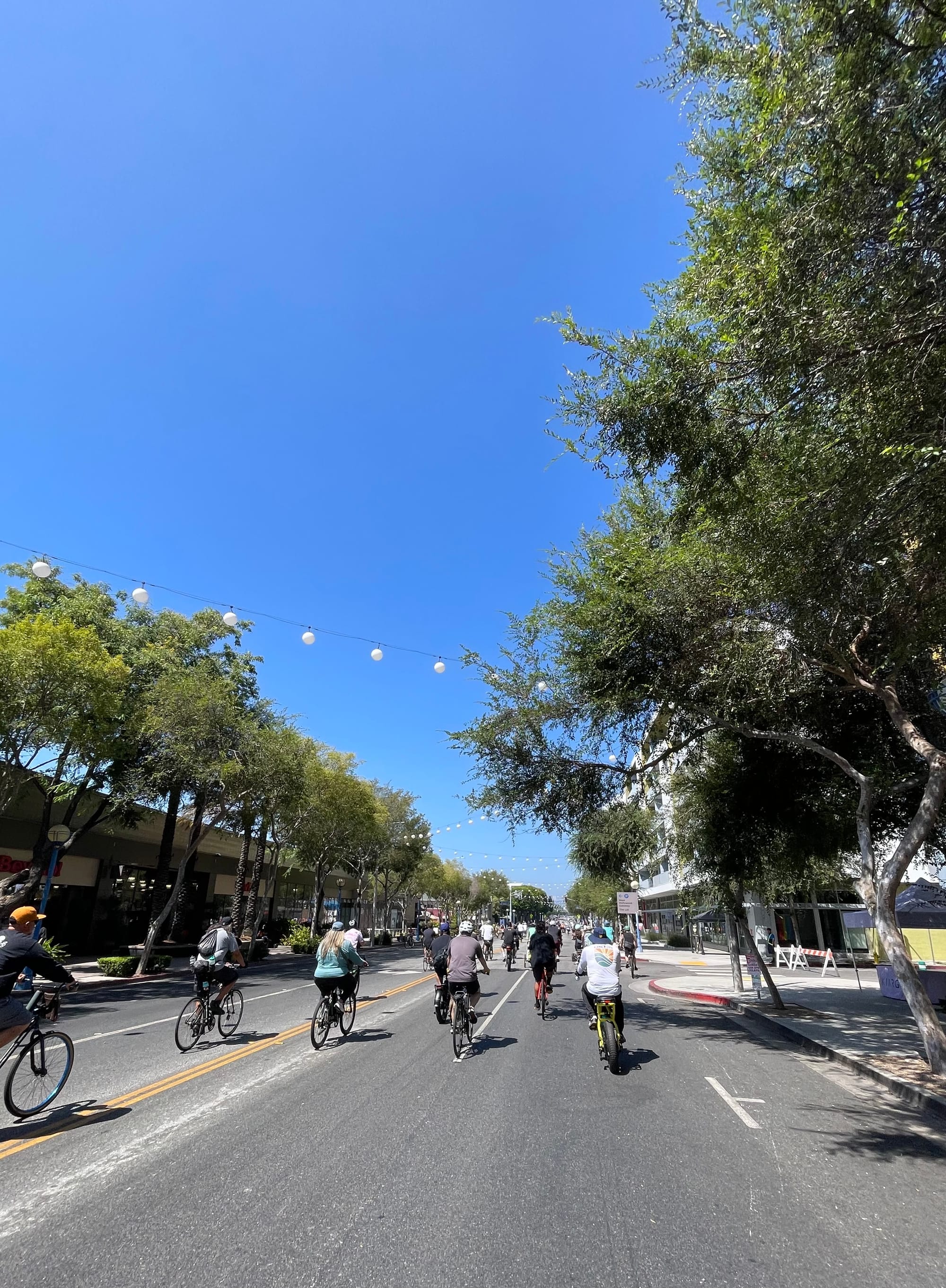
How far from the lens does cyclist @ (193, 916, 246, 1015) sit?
984 cm

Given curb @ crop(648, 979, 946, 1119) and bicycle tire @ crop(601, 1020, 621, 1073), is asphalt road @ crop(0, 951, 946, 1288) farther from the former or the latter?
curb @ crop(648, 979, 946, 1119)

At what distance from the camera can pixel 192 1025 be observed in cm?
972

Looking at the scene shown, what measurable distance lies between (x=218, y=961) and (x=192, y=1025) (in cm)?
89

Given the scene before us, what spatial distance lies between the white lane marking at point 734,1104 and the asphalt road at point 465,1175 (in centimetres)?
4

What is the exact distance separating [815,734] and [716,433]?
27.4 feet

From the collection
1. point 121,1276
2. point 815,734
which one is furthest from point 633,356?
point 815,734

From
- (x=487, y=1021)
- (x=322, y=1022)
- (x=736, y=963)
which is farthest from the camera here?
(x=736, y=963)

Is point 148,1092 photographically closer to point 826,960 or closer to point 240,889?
point 826,960

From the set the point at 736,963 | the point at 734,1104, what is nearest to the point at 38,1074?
the point at 734,1104

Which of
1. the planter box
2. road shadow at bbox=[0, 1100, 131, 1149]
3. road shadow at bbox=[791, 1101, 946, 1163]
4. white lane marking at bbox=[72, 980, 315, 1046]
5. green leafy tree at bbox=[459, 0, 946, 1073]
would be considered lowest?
road shadow at bbox=[791, 1101, 946, 1163]

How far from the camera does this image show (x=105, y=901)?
1177 inches

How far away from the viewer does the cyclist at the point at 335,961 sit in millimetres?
10000

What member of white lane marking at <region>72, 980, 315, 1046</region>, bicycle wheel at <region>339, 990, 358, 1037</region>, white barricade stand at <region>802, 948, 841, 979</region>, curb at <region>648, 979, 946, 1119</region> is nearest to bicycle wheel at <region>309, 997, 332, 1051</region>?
bicycle wheel at <region>339, 990, 358, 1037</region>

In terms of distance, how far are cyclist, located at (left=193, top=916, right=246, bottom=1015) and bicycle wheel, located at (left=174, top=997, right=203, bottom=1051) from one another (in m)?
0.16
